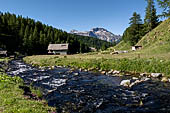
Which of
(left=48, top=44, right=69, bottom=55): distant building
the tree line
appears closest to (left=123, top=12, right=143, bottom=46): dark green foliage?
the tree line

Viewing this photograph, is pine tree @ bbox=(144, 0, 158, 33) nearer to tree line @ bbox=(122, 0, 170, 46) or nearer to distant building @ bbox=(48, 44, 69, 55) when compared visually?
tree line @ bbox=(122, 0, 170, 46)

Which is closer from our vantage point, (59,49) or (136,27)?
(136,27)

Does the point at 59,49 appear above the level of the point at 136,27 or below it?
below

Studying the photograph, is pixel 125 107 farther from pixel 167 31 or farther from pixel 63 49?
pixel 63 49

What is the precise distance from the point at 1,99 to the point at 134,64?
2270cm

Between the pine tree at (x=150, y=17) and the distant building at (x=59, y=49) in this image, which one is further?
the distant building at (x=59, y=49)

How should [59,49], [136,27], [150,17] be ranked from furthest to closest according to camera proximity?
1. [59,49]
2. [136,27]
3. [150,17]

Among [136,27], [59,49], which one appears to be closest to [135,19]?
[136,27]

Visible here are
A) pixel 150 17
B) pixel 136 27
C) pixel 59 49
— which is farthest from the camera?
pixel 59 49

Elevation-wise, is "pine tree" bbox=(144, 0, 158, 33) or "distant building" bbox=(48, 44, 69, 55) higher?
"pine tree" bbox=(144, 0, 158, 33)

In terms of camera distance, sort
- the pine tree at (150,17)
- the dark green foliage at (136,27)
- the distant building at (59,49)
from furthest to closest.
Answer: the distant building at (59,49) → the dark green foliage at (136,27) → the pine tree at (150,17)

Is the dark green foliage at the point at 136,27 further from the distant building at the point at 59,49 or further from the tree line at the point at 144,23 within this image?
the distant building at the point at 59,49

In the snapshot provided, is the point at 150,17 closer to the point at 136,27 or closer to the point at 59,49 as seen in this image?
the point at 136,27

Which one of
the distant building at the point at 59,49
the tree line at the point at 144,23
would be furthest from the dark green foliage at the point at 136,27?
the distant building at the point at 59,49
